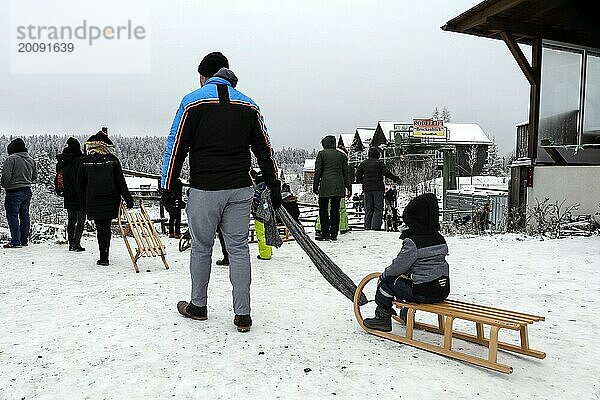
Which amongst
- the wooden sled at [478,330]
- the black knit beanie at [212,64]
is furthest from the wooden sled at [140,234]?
the wooden sled at [478,330]

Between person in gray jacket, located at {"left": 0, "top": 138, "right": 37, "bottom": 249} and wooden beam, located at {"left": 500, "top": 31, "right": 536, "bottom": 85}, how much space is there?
30.1 ft

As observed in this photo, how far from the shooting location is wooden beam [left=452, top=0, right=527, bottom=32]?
33.3 ft

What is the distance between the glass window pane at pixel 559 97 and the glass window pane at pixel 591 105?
24 centimetres

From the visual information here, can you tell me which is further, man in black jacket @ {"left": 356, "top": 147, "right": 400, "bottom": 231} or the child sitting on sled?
Result: man in black jacket @ {"left": 356, "top": 147, "right": 400, "bottom": 231}

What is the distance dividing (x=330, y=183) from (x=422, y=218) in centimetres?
581

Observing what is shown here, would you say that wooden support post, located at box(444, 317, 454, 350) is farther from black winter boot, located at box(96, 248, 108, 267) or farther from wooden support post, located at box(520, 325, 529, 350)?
black winter boot, located at box(96, 248, 108, 267)

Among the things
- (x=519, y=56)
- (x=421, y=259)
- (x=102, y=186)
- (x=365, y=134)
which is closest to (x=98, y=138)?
(x=102, y=186)

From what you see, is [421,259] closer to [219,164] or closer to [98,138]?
[219,164]

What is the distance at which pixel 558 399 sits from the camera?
3217mm

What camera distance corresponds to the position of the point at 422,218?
4031 millimetres

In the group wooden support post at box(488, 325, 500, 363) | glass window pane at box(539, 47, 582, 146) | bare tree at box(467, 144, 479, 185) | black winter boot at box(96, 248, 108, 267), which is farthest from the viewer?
bare tree at box(467, 144, 479, 185)

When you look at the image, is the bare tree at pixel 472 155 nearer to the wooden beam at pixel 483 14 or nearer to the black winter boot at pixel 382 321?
the wooden beam at pixel 483 14

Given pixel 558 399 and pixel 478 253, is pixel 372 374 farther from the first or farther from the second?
pixel 478 253

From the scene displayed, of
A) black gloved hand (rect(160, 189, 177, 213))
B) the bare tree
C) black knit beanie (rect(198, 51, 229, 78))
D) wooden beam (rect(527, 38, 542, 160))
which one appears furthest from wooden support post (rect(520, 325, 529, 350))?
the bare tree
